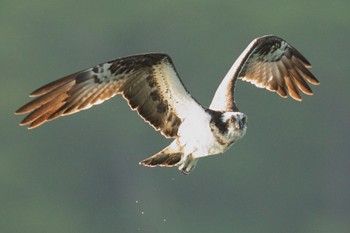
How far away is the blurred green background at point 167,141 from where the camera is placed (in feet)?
178

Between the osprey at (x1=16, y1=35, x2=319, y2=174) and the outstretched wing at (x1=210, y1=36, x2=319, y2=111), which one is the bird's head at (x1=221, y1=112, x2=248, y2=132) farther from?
the outstretched wing at (x1=210, y1=36, x2=319, y2=111)

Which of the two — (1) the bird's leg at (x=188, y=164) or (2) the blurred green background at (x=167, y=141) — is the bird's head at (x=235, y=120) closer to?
(1) the bird's leg at (x=188, y=164)

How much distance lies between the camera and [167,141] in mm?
51438

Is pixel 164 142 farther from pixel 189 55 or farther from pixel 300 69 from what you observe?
pixel 300 69

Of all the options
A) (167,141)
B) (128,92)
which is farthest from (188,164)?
(167,141)

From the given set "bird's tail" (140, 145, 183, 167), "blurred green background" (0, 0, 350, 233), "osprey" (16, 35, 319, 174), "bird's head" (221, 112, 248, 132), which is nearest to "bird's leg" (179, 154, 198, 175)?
"osprey" (16, 35, 319, 174)

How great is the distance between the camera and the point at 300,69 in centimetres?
2028

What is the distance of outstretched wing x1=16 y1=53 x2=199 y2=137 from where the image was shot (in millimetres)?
16766

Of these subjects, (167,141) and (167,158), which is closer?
(167,158)

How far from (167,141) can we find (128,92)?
1343 inches

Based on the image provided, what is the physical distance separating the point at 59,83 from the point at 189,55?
47157 millimetres

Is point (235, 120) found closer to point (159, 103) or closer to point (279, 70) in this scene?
point (159, 103)

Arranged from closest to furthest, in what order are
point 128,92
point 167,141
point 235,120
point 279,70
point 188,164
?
point 235,120, point 128,92, point 188,164, point 279,70, point 167,141

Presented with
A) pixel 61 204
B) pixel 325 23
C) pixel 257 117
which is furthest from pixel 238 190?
pixel 325 23
